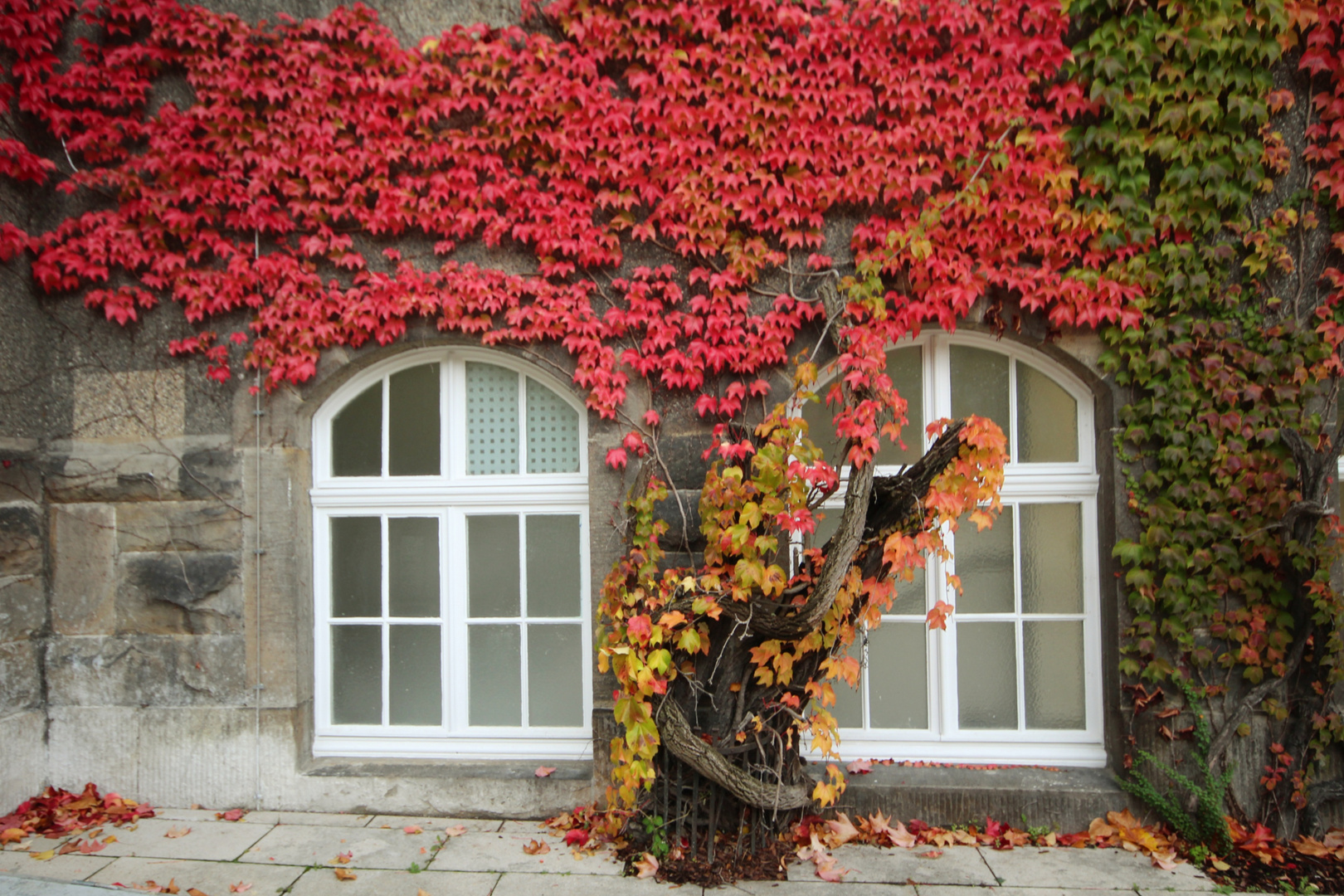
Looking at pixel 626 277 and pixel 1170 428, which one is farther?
pixel 626 277

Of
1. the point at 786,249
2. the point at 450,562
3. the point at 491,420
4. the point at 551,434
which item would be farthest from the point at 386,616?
the point at 786,249

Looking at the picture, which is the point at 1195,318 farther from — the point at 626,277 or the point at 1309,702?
the point at 626,277

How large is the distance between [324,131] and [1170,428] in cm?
424

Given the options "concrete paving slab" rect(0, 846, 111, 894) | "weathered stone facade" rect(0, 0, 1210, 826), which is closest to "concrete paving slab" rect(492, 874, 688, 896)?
"weathered stone facade" rect(0, 0, 1210, 826)

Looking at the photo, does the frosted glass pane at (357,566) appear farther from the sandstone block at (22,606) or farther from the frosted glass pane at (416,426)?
the sandstone block at (22,606)

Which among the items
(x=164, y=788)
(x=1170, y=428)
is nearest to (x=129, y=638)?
(x=164, y=788)

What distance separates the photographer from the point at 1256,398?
3393 millimetres

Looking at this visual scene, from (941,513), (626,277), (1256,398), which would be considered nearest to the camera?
(941,513)

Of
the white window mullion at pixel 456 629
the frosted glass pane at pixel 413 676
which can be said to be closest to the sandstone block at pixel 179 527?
the frosted glass pane at pixel 413 676

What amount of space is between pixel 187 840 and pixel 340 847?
73 cm

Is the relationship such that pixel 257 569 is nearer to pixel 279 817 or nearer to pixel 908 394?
pixel 279 817

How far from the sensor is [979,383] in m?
3.79

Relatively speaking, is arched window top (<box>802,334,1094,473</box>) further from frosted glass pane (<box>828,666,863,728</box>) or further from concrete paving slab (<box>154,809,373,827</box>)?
concrete paving slab (<box>154,809,373,827</box>)

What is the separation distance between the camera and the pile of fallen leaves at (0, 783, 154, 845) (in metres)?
3.48
